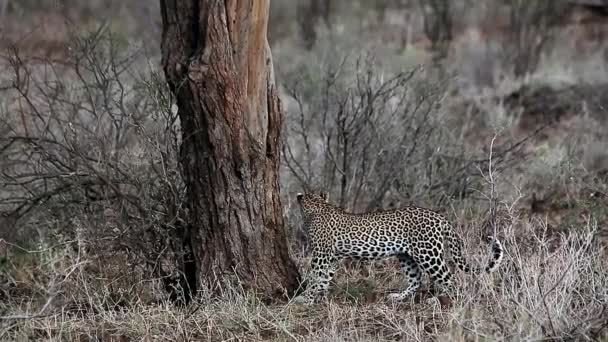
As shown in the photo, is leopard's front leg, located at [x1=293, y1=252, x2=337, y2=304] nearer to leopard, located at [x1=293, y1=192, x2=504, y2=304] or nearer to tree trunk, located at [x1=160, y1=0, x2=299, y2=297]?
leopard, located at [x1=293, y1=192, x2=504, y2=304]

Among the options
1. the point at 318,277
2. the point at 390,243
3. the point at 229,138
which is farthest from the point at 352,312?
the point at 229,138

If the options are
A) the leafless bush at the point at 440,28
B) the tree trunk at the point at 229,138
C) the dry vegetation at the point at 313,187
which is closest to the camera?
the dry vegetation at the point at 313,187

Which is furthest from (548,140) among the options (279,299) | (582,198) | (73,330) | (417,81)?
(73,330)

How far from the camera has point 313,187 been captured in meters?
10.5

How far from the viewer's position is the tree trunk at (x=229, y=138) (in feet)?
22.7

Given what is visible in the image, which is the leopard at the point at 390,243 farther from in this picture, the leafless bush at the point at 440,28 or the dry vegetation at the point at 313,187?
the leafless bush at the point at 440,28

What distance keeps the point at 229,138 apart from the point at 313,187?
347 centimetres

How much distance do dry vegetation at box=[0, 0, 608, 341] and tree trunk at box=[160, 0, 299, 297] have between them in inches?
10.4

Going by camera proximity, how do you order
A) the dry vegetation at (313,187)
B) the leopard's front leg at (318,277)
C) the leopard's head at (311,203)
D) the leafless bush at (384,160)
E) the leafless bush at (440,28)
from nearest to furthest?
the dry vegetation at (313,187) < the leopard's front leg at (318,277) < the leopard's head at (311,203) < the leafless bush at (384,160) < the leafless bush at (440,28)

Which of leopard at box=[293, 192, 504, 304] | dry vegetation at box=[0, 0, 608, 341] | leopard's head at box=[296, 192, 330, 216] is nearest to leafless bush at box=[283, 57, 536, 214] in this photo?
dry vegetation at box=[0, 0, 608, 341]

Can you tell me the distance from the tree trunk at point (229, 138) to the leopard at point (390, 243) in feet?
1.25

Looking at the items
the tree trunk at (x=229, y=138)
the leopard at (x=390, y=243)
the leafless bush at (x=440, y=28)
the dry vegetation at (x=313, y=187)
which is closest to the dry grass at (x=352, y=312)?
the dry vegetation at (x=313, y=187)

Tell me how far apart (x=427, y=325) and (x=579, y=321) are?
105 cm

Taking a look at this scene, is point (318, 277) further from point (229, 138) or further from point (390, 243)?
point (229, 138)
